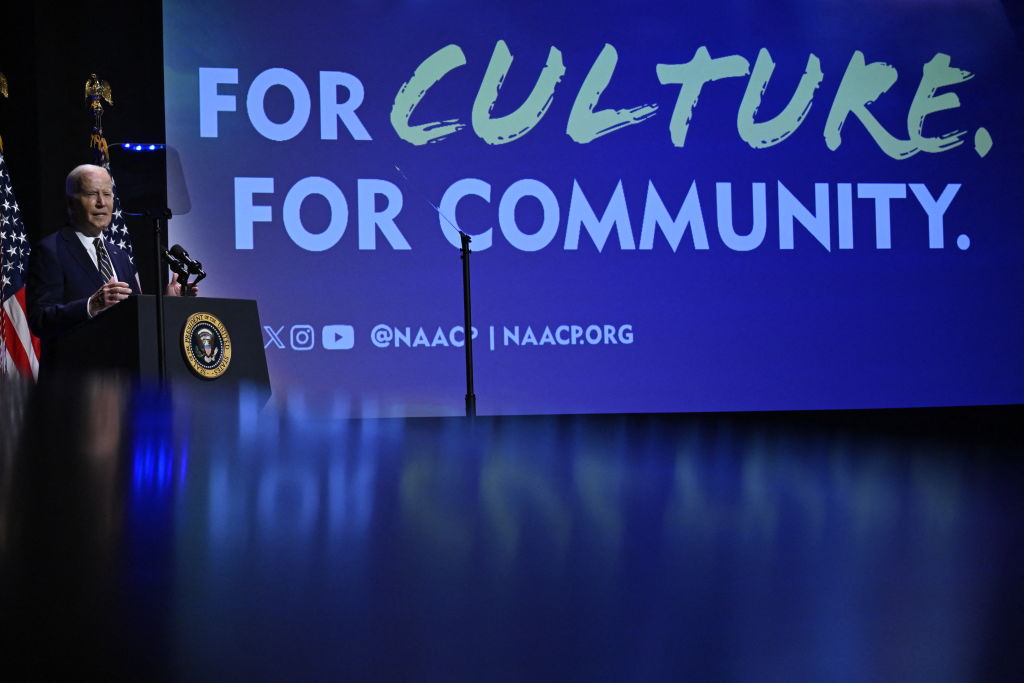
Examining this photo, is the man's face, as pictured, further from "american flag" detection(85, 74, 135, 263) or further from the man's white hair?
"american flag" detection(85, 74, 135, 263)

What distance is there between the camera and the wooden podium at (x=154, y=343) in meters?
1.85

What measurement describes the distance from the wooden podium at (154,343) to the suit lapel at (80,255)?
33 cm

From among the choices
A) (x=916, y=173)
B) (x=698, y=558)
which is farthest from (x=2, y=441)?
(x=916, y=173)

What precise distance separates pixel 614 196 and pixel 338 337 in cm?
162

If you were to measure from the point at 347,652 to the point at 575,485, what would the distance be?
62cm

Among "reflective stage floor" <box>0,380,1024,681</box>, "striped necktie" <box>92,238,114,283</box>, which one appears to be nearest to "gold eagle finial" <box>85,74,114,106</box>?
"striped necktie" <box>92,238,114,283</box>

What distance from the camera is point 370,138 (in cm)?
456

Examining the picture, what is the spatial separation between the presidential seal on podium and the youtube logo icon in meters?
2.52

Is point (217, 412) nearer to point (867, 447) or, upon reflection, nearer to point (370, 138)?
point (867, 447)

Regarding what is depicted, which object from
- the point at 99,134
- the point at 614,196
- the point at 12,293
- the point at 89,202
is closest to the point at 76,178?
the point at 89,202

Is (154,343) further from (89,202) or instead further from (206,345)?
(89,202)

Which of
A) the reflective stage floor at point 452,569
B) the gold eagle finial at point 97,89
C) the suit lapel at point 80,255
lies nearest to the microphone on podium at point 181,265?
the suit lapel at point 80,255

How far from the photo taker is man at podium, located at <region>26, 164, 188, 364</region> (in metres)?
2.19

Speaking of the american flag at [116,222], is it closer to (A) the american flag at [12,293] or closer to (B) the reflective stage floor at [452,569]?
(A) the american flag at [12,293]
